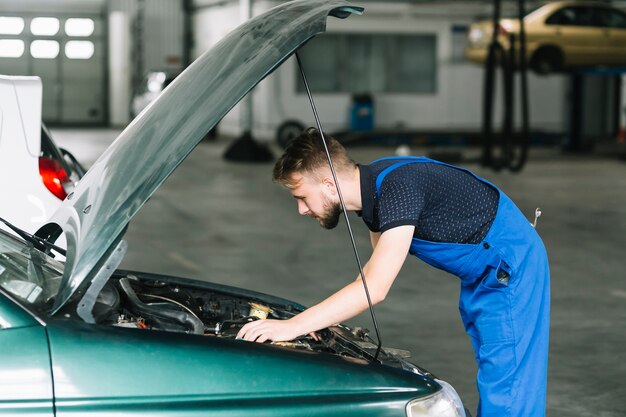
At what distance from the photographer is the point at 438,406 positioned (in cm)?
296

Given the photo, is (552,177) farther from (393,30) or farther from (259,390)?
(259,390)

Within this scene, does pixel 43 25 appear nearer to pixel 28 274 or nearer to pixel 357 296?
pixel 28 274

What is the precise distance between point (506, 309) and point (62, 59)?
96.5 ft

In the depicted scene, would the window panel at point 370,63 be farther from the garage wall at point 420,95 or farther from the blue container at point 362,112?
the blue container at point 362,112

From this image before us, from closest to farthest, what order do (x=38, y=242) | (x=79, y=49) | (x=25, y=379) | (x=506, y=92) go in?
(x=25, y=379)
(x=38, y=242)
(x=506, y=92)
(x=79, y=49)

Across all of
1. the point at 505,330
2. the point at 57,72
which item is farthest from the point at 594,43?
the point at 505,330

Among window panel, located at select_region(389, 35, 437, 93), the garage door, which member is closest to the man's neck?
window panel, located at select_region(389, 35, 437, 93)

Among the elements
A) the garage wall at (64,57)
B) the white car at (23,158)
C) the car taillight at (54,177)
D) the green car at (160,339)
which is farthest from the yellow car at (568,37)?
the green car at (160,339)

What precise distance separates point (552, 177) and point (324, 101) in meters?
9.78

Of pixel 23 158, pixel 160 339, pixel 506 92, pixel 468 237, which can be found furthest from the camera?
pixel 506 92

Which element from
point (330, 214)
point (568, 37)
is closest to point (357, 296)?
point (330, 214)

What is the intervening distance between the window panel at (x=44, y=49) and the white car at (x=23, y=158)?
26.5m

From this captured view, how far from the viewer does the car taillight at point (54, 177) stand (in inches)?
224

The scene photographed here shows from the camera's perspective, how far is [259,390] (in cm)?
271
